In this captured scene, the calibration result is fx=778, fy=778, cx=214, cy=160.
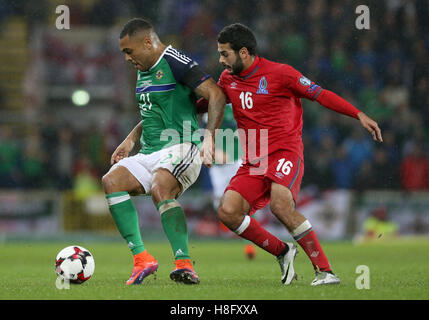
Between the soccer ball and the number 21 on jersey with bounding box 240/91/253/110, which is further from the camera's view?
the number 21 on jersey with bounding box 240/91/253/110

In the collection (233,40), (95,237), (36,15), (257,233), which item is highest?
(36,15)

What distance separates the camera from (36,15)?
17.7 meters

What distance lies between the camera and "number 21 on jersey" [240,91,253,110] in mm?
5848

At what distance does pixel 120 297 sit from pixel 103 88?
40.9 ft

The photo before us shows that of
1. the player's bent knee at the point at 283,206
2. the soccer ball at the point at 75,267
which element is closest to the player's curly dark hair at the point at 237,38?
the player's bent knee at the point at 283,206

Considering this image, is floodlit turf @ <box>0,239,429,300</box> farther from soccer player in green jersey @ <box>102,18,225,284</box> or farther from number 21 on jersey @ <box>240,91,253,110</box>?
number 21 on jersey @ <box>240,91,253,110</box>

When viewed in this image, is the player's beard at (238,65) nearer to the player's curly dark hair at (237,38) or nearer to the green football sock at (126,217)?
the player's curly dark hair at (237,38)

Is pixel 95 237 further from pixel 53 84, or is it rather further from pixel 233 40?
pixel 233 40

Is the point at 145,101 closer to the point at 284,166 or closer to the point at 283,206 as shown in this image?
the point at 284,166

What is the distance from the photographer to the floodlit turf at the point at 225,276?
190 inches

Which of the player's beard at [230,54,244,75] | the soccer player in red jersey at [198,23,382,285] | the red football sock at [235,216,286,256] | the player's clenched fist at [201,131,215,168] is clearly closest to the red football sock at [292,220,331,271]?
the soccer player in red jersey at [198,23,382,285]

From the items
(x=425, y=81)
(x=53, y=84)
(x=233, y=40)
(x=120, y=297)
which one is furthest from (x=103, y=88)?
(x=120, y=297)

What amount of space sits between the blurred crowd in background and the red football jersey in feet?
26.7

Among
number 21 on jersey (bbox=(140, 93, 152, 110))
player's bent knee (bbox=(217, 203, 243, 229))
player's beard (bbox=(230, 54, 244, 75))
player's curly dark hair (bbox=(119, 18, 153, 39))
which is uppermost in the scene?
player's curly dark hair (bbox=(119, 18, 153, 39))
